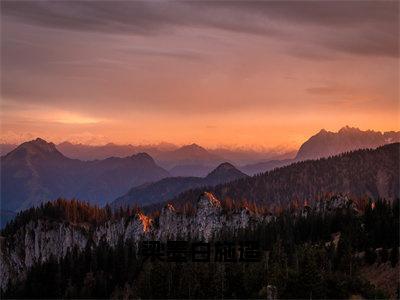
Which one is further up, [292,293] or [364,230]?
[364,230]

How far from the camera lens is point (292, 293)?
463ft

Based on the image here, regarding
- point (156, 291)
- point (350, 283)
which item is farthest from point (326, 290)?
point (156, 291)

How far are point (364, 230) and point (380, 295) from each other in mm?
53602

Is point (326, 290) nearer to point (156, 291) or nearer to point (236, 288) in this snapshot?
point (236, 288)

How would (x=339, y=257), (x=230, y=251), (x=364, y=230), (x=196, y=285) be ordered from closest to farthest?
(x=230, y=251) → (x=196, y=285) → (x=339, y=257) → (x=364, y=230)

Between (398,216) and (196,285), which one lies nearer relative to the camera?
(196,285)

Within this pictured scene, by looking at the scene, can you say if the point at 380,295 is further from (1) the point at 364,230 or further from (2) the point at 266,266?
(1) the point at 364,230

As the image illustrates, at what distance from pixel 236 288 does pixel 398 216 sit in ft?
225

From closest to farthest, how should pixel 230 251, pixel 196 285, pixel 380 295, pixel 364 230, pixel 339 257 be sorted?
pixel 230 251 < pixel 380 295 < pixel 196 285 < pixel 339 257 < pixel 364 230

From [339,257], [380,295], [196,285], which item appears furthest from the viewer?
[339,257]

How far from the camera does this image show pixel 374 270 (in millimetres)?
158625

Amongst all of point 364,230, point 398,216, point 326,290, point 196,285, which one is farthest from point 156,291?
point 398,216

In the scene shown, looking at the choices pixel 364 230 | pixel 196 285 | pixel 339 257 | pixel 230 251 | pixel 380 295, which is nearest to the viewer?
pixel 230 251

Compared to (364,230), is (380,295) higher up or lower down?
lower down
